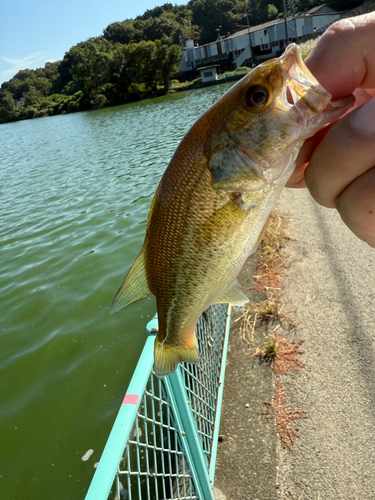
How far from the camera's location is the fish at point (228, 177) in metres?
1.24

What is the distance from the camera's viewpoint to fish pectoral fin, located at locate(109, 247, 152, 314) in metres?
1.63

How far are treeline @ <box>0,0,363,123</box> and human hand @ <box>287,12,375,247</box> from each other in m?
70.9

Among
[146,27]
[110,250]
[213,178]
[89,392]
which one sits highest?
[146,27]

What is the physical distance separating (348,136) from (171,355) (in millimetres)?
1241

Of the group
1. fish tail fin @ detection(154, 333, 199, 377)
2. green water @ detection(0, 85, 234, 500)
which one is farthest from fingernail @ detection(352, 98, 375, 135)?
green water @ detection(0, 85, 234, 500)

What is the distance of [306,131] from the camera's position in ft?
4.05

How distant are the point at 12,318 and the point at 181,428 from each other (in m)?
5.62

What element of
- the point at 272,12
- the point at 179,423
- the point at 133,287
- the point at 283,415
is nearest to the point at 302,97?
the point at 133,287

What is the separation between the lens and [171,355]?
1684 mm

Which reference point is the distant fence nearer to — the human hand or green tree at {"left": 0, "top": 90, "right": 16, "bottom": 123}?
the human hand

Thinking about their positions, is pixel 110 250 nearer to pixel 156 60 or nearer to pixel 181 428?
pixel 181 428

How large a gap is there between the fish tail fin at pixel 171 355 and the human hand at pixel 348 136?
0.97 meters

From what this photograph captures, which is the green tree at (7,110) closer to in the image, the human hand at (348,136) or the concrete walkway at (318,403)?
the concrete walkway at (318,403)

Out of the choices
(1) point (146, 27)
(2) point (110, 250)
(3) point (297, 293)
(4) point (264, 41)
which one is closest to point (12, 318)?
(2) point (110, 250)
